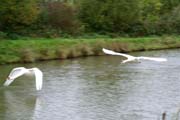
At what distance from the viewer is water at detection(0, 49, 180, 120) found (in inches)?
689

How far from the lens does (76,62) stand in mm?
30438

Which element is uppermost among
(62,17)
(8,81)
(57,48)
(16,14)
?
(16,14)

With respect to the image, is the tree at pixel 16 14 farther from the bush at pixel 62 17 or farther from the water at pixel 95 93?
the water at pixel 95 93

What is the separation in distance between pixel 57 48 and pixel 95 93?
39.4ft

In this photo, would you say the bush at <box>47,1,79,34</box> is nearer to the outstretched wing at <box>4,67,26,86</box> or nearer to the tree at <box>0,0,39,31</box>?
the tree at <box>0,0,39,31</box>

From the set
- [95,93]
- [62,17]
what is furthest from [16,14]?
[95,93]

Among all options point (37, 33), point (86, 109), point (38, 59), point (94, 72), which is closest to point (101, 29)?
point (37, 33)

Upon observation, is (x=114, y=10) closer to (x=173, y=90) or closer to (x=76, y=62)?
(x=76, y=62)

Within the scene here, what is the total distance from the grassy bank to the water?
50.7 inches

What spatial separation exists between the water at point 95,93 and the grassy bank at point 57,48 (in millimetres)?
1287

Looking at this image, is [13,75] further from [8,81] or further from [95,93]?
[95,93]

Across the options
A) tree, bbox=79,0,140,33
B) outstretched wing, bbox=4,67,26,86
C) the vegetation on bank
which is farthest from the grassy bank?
outstretched wing, bbox=4,67,26,86

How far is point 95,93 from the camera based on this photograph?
68.8 feet

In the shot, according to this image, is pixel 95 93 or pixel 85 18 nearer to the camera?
pixel 95 93
